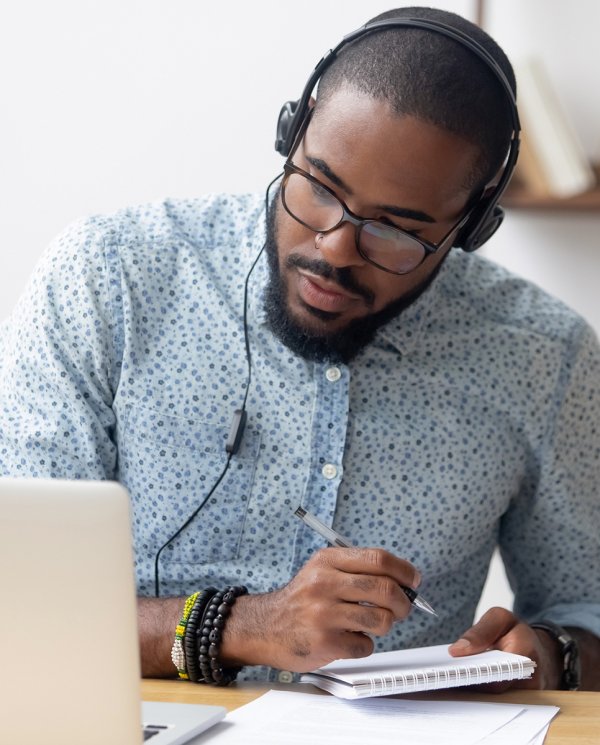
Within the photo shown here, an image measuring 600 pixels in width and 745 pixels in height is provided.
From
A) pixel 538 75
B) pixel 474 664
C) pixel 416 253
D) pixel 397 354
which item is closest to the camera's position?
pixel 474 664

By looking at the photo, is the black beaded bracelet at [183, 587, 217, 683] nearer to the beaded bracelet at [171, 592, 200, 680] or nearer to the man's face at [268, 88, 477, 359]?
the beaded bracelet at [171, 592, 200, 680]

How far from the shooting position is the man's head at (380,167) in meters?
1.23

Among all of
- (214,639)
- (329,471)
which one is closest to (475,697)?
(214,639)

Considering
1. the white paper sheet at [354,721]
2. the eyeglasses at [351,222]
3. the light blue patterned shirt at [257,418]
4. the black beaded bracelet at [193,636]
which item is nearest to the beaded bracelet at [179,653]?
Result: the black beaded bracelet at [193,636]

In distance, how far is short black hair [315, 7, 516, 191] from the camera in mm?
1236

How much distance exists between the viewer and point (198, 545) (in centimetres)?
136

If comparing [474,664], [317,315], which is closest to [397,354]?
[317,315]

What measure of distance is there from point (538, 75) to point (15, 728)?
1.62 metres

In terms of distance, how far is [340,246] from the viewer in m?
1.25

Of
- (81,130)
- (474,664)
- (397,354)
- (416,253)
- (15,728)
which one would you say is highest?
(81,130)

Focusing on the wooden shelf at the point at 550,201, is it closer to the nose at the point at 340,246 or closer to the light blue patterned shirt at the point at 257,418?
the light blue patterned shirt at the point at 257,418

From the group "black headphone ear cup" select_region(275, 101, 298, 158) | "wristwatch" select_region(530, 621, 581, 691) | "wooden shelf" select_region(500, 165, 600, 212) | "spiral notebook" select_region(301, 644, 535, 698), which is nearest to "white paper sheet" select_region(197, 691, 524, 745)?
"spiral notebook" select_region(301, 644, 535, 698)

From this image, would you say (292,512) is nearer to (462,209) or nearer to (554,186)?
(462,209)

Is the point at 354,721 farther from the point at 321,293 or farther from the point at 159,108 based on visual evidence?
Result: the point at 159,108
